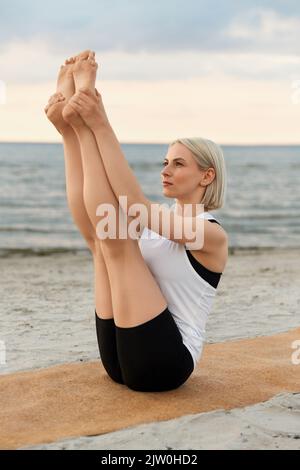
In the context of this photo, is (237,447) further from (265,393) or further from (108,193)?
(108,193)

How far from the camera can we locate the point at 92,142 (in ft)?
11.3

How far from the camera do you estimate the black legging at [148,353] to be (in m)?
3.46

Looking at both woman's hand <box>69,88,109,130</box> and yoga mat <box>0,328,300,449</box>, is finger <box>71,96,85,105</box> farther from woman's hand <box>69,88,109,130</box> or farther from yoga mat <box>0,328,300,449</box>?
yoga mat <box>0,328,300,449</box>

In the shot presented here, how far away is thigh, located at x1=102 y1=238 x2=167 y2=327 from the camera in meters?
3.39

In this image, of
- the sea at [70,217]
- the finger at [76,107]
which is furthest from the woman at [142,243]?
the sea at [70,217]

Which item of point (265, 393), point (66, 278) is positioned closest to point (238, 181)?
point (66, 278)

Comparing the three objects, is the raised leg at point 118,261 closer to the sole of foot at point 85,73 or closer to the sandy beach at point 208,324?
the sole of foot at point 85,73

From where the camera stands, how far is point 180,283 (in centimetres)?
357

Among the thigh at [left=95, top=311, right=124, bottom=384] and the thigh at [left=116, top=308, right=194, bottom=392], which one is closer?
the thigh at [left=116, top=308, right=194, bottom=392]

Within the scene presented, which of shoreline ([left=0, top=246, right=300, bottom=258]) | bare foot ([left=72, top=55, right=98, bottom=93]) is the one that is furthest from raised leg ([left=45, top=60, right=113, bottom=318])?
shoreline ([left=0, top=246, right=300, bottom=258])

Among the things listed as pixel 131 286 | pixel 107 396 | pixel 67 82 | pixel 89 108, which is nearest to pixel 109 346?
pixel 107 396

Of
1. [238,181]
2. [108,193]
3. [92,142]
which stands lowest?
[238,181]

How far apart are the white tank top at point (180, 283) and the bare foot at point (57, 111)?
0.71 meters
